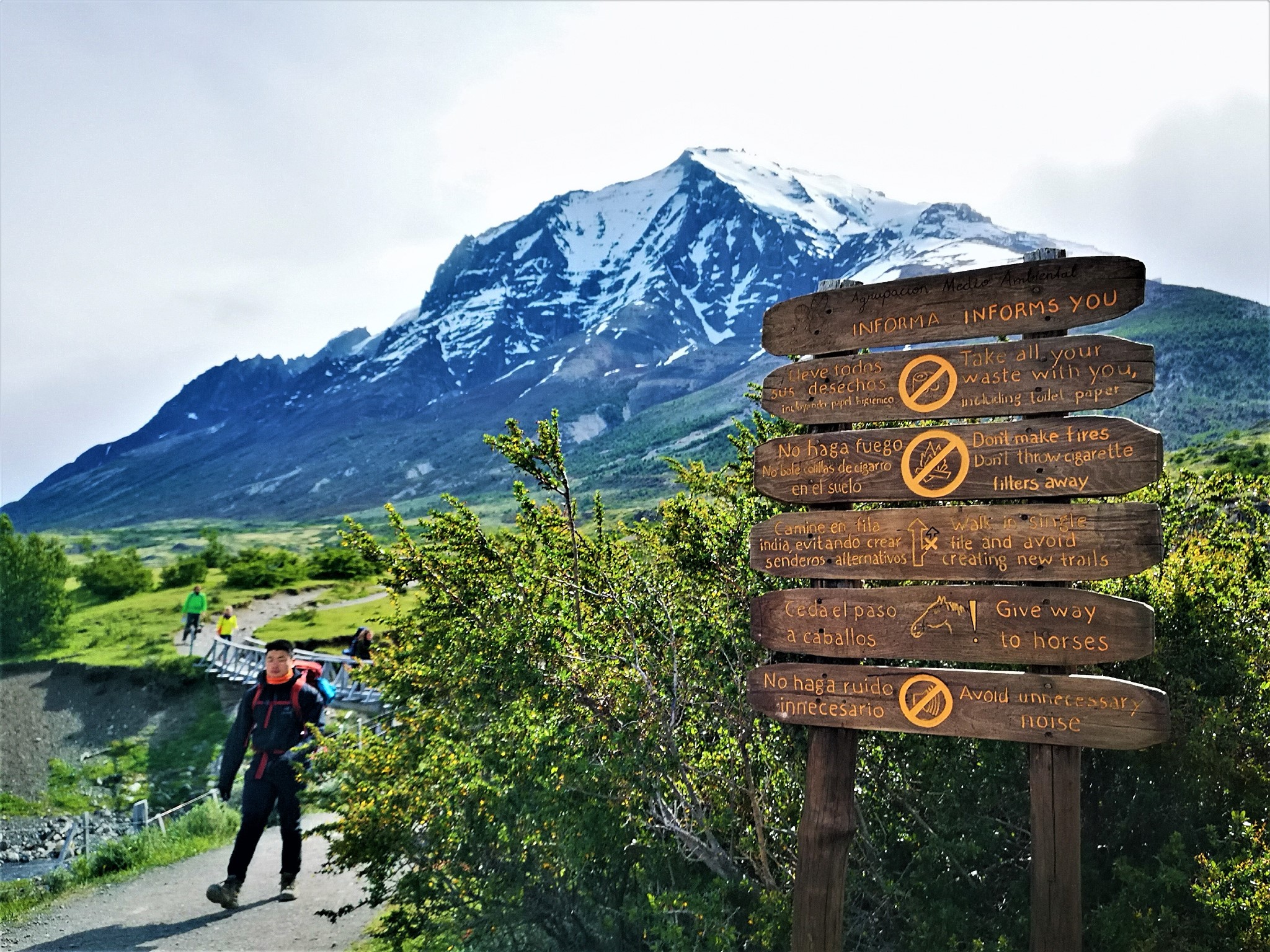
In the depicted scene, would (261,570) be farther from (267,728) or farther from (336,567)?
(267,728)

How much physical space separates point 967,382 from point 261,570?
47138 mm

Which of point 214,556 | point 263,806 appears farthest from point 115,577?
point 263,806

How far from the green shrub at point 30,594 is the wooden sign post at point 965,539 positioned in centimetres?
4024

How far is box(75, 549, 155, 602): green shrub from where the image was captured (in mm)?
48688

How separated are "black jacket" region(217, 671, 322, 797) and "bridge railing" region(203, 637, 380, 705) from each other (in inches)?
539

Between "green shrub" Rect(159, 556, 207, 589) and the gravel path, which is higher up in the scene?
"green shrub" Rect(159, 556, 207, 589)

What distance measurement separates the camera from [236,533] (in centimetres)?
15625

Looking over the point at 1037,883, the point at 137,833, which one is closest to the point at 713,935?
the point at 1037,883

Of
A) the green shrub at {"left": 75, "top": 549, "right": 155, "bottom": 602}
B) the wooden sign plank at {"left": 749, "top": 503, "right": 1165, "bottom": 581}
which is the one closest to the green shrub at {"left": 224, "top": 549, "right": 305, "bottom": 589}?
the green shrub at {"left": 75, "top": 549, "right": 155, "bottom": 602}

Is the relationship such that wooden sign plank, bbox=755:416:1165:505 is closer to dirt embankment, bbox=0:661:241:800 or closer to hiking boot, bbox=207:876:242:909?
hiking boot, bbox=207:876:242:909

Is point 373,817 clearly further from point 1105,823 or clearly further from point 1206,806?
point 1206,806

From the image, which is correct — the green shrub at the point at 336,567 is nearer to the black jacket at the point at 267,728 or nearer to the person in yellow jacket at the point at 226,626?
the person in yellow jacket at the point at 226,626

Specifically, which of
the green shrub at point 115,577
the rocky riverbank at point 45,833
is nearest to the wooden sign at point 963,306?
the rocky riverbank at point 45,833

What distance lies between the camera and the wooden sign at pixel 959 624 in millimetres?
3457
